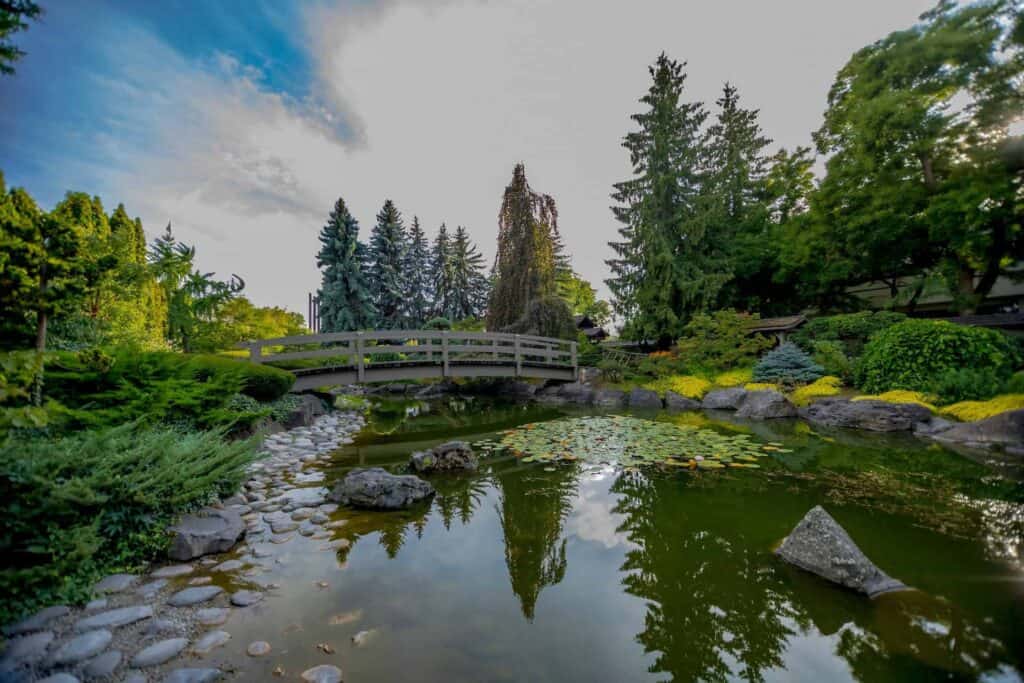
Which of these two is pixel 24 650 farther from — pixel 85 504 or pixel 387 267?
pixel 387 267

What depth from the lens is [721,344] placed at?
11.5m

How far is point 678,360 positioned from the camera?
12.3 meters

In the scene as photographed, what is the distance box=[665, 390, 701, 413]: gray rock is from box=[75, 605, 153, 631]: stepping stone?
9.77 meters

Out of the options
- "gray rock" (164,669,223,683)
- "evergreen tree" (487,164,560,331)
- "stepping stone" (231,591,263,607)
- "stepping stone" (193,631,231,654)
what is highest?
"evergreen tree" (487,164,560,331)

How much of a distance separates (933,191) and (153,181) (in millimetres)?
18762

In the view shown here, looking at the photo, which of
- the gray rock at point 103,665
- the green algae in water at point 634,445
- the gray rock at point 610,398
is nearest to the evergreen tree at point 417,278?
the gray rock at point 610,398

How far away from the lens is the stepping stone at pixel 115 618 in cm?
175

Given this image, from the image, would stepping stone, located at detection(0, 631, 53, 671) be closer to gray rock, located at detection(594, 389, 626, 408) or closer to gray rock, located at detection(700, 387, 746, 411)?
gray rock, located at detection(594, 389, 626, 408)

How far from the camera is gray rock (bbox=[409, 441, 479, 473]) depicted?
15.2ft

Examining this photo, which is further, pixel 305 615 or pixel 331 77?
pixel 331 77

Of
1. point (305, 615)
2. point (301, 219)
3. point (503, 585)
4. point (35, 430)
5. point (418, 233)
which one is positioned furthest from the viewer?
point (418, 233)

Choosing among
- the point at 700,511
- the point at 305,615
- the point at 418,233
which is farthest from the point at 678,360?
the point at 418,233

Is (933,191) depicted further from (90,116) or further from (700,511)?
(90,116)

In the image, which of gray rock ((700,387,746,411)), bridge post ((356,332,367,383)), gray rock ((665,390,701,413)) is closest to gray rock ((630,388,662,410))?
gray rock ((665,390,701,413))
